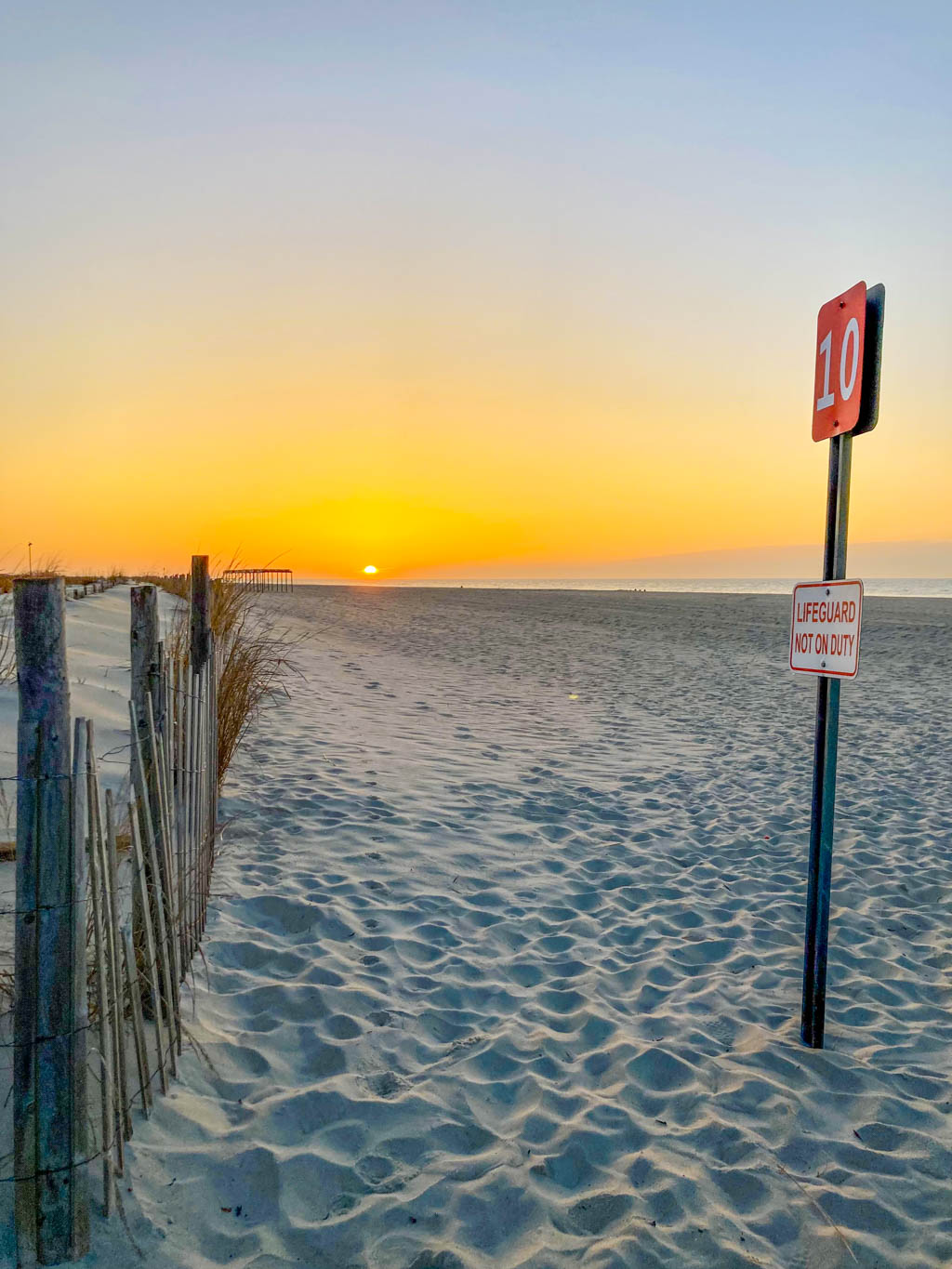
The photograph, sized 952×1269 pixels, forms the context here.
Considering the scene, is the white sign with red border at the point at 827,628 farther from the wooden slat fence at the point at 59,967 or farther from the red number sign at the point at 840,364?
the wooden slat fence at the point at 59,967

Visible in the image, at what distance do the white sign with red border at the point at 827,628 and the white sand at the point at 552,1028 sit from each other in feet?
4.46

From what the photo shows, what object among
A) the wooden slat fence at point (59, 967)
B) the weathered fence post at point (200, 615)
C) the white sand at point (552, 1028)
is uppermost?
the weathered fence post at point (200, 615)

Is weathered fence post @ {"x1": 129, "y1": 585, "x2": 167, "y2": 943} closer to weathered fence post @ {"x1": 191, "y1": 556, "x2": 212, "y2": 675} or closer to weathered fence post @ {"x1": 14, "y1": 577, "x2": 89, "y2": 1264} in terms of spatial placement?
weathered fence post @ {"x1": 14, "y1": 577, "x2": 89, "y2": 1264}

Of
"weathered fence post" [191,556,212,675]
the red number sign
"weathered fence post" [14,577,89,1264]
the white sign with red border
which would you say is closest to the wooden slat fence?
"weathered fence post" [14,577,89,1264]

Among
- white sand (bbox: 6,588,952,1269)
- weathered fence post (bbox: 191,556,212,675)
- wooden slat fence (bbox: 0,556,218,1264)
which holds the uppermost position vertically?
weathered fence post (bbox: 191,556,212,675)

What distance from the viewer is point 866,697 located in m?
10.9

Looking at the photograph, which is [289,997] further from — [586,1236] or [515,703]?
[515,703]

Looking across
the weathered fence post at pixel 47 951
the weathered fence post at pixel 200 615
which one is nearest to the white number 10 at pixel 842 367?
the weathered fence post at pixel 47 951

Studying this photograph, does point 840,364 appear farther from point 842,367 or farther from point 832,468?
point 832,468

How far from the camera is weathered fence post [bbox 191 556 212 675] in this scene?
378 cm

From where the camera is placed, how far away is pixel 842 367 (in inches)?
107

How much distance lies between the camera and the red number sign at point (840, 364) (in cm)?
265

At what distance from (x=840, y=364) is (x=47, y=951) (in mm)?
2698

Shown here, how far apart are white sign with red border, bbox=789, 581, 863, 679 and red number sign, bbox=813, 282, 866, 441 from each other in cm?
50
